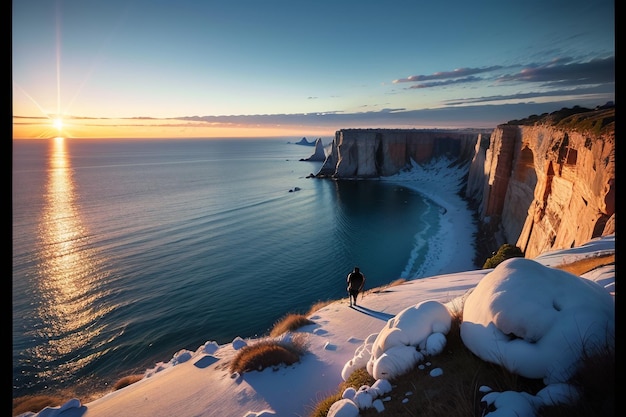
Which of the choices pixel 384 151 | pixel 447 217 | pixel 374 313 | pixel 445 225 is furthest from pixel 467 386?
pixel 384 151

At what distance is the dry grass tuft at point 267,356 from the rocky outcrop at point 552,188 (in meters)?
10.9

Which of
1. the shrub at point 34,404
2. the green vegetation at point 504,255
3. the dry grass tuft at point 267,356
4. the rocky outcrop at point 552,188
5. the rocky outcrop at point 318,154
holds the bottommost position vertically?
the shrub at point 34,404

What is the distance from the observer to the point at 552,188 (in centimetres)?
1961

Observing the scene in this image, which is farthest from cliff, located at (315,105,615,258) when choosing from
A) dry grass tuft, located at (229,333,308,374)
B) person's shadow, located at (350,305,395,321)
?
dry grass tuft, located at (229,333,308,374)

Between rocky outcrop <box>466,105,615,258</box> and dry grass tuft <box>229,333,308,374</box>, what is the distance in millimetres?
10941

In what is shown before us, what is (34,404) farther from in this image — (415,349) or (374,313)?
(415,349)

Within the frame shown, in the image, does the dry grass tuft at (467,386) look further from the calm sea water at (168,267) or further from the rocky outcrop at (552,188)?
the calm sea water at (168,267)

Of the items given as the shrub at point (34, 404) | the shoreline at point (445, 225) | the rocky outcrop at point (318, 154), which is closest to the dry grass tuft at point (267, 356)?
the shrub at point (34, 404)

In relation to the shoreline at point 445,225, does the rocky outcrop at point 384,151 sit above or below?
above

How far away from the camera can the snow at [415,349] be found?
14.2 ft

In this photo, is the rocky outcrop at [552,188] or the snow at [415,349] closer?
the snow at [415,349]

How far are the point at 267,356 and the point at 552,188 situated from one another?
1886 centimetres

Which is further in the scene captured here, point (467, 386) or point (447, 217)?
point (447, 217)

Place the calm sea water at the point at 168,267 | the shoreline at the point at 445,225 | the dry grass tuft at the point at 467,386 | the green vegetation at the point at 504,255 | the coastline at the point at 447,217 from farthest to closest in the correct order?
the coastline at the point at 447,217, the shoreline at the point at 445,225, the green vegetation at the point at 504,255, the calm sea water at the point at 168,267, the dry grass tuft at the point at 467,386
